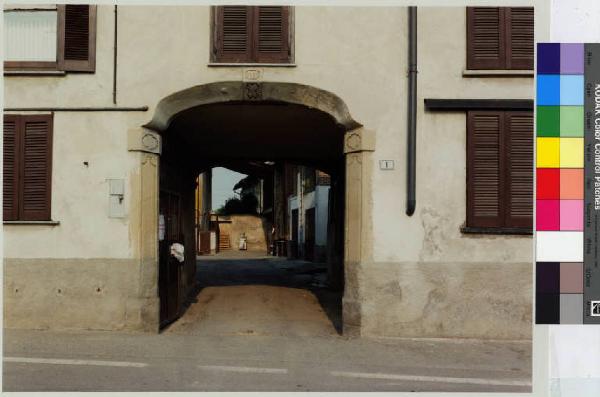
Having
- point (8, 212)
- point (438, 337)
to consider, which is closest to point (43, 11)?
point (8, 212)

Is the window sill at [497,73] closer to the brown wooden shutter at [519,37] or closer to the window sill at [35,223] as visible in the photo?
the brown wooden shutter at [519,37]

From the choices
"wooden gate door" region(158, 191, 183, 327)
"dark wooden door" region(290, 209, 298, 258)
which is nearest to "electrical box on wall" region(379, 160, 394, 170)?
"wooden gate door" region(158, 191, 183, 327)

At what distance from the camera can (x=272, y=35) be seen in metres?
9.70

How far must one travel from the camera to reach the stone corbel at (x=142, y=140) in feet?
31.5

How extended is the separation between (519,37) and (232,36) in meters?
4.45

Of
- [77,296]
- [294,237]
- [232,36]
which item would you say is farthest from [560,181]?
[294,237]

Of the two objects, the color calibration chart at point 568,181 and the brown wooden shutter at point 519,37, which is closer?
the color calibration chart at point 568,181

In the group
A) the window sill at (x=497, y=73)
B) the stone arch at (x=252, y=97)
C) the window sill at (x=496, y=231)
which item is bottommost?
the window sill at (x=496, y=231)

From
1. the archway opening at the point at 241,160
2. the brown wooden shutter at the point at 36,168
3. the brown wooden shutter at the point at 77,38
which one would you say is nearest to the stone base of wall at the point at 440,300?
the archway opening at the point at 241,160

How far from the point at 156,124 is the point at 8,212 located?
8.67 ft

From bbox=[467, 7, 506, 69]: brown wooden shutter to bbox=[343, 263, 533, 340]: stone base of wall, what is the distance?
3.13 m

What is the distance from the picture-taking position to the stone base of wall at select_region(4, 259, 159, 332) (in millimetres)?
9508

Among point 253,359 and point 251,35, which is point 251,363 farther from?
point 251,35

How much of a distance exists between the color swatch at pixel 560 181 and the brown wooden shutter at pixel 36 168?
23.2 ft
